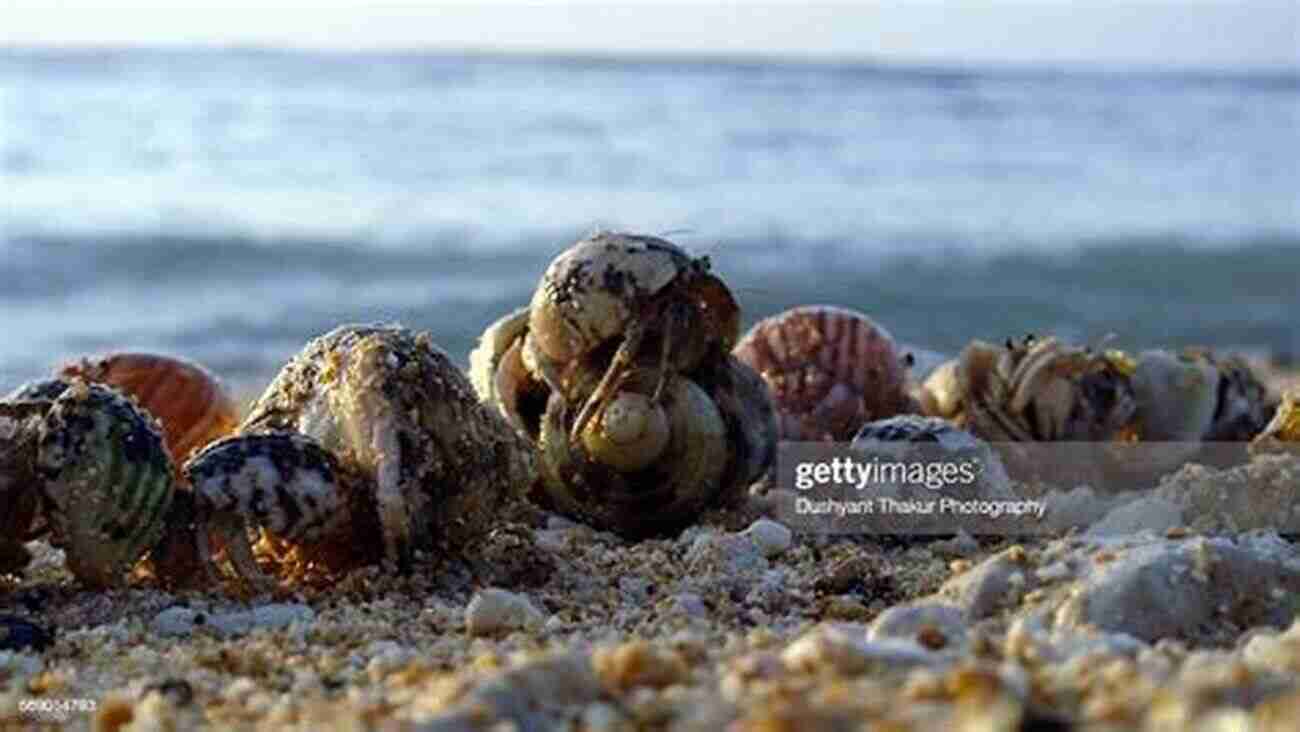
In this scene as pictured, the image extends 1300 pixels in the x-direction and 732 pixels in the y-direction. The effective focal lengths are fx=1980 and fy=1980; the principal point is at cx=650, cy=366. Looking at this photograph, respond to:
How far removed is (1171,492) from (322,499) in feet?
5.47

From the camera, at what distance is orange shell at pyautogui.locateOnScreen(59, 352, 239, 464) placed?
4602 mm

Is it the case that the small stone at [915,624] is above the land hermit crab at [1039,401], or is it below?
above

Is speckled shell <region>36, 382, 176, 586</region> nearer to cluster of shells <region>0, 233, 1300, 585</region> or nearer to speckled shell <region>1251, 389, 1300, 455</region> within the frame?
cluster of shells <region>0, 233, 1300, 585</region>

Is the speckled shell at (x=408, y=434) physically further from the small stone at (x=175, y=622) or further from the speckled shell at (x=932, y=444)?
the speckled shell at (x=932, y=444)

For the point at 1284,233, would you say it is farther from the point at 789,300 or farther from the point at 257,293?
the point at 257,293

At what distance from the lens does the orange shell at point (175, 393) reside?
181 inches

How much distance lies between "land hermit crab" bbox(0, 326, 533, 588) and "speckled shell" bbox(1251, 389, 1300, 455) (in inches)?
62.2

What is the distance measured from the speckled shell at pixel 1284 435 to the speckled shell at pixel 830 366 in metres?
0.99

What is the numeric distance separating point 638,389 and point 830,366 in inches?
40.2

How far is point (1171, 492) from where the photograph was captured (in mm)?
3906

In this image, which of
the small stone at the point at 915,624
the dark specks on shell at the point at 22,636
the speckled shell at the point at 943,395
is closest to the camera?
the small stone at the point at 915,624

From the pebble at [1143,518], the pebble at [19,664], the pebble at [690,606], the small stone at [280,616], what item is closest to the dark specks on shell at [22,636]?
the pebble at [19,664]

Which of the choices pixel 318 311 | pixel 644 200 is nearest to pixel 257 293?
pixel 318 311

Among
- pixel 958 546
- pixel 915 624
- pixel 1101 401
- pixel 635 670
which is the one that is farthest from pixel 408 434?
pixel 1101 401
